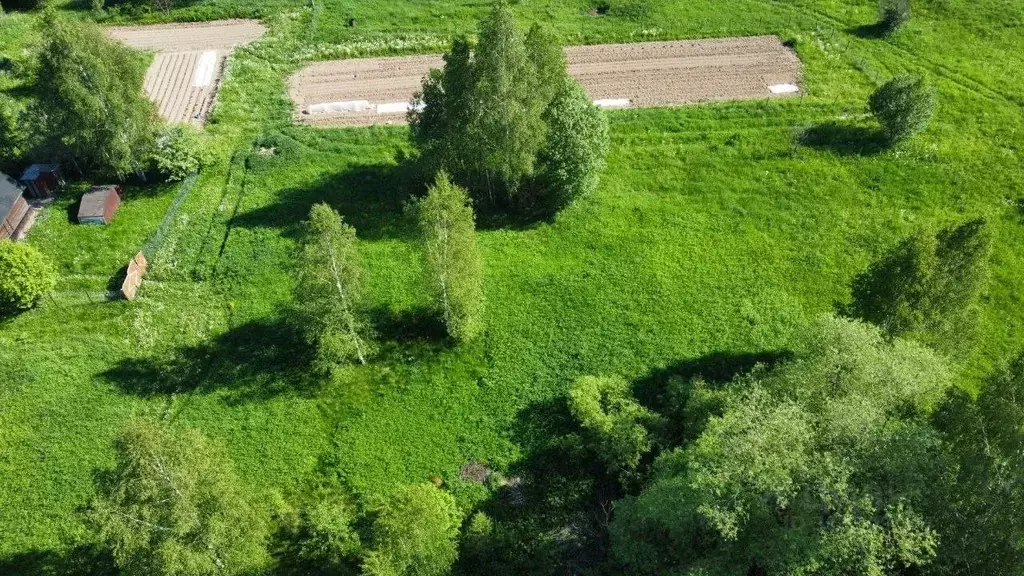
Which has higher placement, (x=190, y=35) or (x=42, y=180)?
(x=190, y=35)

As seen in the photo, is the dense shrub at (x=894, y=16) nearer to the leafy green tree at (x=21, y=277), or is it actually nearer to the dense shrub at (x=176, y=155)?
the dense shrub at (x=176, y=155)

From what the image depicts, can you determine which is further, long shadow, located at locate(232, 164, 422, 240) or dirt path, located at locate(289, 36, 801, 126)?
dirt path, located at locate(289, 36, 801, 126)

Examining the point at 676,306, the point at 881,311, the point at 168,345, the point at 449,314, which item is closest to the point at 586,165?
the point at 676,306

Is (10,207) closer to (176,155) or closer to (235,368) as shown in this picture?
(176,155)

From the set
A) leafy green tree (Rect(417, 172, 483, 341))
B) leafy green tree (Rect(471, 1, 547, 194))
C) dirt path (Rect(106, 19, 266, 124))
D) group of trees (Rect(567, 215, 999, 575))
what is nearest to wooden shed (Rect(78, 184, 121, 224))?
dirt path (Rect(106, 19, 266, 124))

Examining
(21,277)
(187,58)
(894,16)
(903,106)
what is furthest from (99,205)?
(894,16)

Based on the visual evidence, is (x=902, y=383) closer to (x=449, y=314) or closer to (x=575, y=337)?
(x=575, y=337)

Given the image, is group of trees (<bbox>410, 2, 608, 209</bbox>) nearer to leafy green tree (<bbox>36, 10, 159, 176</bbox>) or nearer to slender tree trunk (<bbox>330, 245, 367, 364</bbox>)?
slender tree trunk (<bbox>330, 245, 367, 364</bbox>)
